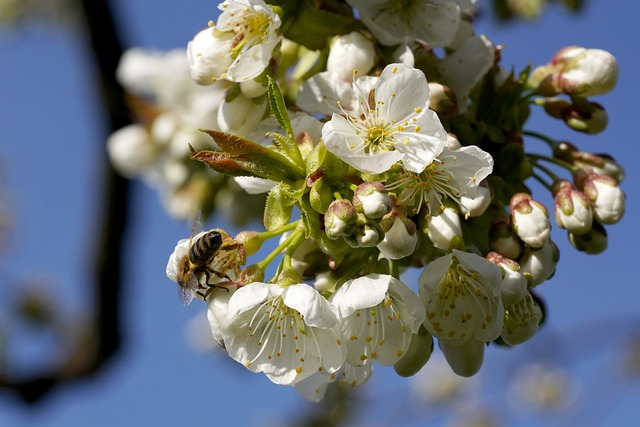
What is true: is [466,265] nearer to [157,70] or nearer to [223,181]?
[223,181]

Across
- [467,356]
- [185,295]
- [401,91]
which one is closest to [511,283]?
[467,356]

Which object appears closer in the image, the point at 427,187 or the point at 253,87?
the point at 427,187

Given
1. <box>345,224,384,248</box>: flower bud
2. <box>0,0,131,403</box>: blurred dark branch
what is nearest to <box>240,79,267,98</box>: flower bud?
<box>345,224,384,248</box>: flower bud

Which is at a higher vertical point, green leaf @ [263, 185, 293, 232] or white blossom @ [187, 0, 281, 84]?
white blossom @ [187, 0, 281, 84]

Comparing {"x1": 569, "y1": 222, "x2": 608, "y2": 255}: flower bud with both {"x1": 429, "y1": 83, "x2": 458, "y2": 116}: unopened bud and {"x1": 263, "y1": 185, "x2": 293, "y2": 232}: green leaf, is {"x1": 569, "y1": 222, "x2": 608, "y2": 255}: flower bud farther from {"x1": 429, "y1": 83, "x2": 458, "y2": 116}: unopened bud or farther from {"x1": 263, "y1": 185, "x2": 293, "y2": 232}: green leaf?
{"x1": 263, "y1": 185, "x2": 293, "y2": 232}: green leaf

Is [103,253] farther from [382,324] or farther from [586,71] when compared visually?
[586,71]

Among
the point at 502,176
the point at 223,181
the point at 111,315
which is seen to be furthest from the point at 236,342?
the point at 111,315

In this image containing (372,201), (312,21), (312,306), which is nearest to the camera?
(372,201)
